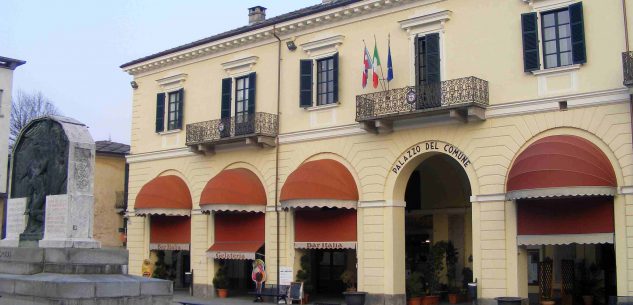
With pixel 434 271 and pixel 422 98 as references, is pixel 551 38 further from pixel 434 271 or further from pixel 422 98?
pixel 434 271

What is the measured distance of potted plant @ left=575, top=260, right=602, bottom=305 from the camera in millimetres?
25484

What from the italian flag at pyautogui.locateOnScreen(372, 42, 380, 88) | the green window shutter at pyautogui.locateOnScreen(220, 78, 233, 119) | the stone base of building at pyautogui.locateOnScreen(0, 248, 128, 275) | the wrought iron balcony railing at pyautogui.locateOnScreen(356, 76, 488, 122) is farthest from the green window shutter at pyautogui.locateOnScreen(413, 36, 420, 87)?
the stone base of building at pyautogui.locateOnScreen(0, 248, 128, 275)

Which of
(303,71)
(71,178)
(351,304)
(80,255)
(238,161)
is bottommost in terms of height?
(351,304)

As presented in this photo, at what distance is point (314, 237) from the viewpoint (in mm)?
28438

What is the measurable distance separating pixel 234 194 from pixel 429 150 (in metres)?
8.71

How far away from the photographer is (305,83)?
1144 inches

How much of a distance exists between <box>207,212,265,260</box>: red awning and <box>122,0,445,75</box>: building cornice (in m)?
7.45

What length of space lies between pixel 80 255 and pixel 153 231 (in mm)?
18456

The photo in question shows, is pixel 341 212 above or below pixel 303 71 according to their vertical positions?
below

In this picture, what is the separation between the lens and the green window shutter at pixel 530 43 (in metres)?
23.0

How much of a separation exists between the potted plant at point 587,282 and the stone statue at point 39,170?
58.3ft

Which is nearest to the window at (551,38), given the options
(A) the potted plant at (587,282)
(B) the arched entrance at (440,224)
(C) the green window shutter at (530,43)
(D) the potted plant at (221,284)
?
(C) the green window shutter at (530,43)

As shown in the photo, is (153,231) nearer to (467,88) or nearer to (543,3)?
(467,88)

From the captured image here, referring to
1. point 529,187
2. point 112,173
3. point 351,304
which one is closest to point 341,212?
point 351,304
